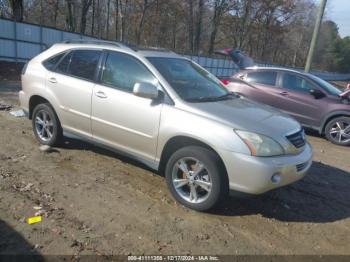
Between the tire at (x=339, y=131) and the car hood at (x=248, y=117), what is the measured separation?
4.51 m

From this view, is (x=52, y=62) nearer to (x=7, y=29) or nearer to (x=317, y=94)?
(x=317, y=94)

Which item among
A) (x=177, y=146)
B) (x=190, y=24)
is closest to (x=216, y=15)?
(x=190, y=24)

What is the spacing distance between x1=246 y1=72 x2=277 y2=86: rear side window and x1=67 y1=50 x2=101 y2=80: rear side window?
18.7ft

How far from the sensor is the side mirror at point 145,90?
Answer: 4.32m

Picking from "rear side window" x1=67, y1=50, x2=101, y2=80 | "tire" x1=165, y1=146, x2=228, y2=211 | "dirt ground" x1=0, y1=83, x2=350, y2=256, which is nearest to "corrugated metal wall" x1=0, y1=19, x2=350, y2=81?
"rear side window" x1=67, y1=50, x2=101, y2=80

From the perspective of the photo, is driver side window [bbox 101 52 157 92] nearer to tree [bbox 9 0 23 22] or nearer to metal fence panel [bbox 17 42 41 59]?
metal fence panel [bbox 17 42 41 59]

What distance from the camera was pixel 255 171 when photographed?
3.78 meters

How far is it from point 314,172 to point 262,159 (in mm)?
2632

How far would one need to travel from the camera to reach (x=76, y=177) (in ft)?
16.0

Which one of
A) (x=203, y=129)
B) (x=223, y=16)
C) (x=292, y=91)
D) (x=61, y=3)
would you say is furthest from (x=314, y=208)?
(x=223, y=16)

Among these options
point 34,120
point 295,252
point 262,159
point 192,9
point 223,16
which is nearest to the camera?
point 295,252

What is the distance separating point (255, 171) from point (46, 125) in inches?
142

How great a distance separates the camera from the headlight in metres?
3.84

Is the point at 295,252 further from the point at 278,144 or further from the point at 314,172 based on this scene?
the point at 314,172
